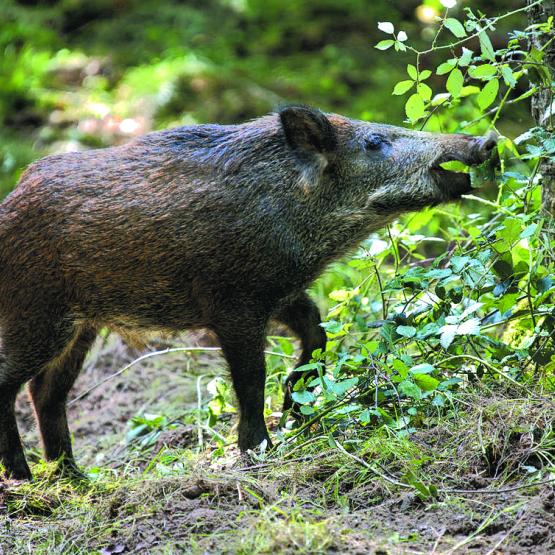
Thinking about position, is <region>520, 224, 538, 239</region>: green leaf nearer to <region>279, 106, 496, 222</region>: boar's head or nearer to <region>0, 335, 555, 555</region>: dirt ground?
<region>0, 335, 555, 555</region>: dirt ground

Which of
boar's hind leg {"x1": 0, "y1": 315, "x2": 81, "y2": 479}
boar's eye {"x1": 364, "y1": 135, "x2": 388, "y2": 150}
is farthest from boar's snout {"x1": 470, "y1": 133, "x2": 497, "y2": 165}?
boar's hind leg {"x1": 0, "y1": 315, "x2": 81, "y2": 479}

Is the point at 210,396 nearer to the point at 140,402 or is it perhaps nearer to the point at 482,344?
the point at 140,402

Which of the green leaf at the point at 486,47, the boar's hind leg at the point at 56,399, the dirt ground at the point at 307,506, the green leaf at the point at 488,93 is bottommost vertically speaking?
the boar's hind leg at the point at 56,399

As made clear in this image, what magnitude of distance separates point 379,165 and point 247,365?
4.66 ft

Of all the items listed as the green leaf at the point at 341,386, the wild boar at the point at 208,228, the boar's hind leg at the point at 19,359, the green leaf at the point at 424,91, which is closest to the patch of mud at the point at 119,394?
the boar's hind leg at the point at 19,359

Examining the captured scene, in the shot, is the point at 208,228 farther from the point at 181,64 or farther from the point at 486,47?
the point at 181,64

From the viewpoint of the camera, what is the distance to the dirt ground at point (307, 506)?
10.9 feet

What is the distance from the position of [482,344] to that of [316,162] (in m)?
1.39

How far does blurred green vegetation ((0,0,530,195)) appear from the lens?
11016mm

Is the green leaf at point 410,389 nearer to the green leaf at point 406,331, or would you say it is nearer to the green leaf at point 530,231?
the green leaf at point 406,331

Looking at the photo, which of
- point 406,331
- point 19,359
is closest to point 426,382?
point 406,331

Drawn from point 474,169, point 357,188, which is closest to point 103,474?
point 357,188

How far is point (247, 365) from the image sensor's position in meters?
4.92

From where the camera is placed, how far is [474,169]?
4.72 metres
